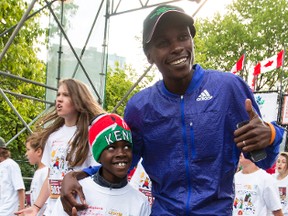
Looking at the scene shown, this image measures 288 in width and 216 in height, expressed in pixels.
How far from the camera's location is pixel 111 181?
2.62 meters

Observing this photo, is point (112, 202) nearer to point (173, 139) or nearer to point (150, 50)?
point (173, 139)

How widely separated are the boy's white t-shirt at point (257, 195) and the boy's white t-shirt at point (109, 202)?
9.52 ft

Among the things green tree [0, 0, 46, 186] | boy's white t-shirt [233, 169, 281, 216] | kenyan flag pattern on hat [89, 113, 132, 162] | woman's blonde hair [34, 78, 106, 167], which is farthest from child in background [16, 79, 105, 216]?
green tree [0, 0, 46, 186]

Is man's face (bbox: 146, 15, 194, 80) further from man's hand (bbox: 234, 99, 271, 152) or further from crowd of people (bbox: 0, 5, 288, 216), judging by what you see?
man's hand (bbox: 234, 99, 271, 152)

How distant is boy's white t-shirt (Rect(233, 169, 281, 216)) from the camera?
518 centimetres

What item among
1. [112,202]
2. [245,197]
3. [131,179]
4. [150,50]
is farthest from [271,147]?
[245,197]

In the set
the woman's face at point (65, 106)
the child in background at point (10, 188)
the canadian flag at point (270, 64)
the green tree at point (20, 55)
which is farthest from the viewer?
the canadian flag at point (270, 64)

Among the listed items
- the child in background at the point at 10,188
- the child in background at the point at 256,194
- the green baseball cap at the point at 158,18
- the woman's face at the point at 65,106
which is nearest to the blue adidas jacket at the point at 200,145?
the green baseball cap at the point at 158,18

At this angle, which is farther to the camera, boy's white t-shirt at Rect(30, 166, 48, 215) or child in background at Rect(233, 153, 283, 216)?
boy's white t-shirt at Rect(30, 166, 48, 215)

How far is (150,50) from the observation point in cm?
220

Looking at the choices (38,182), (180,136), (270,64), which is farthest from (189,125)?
(270,64)

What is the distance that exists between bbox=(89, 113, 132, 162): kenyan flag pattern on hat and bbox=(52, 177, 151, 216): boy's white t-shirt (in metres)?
0.19

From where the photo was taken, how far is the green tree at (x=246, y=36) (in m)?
26.2

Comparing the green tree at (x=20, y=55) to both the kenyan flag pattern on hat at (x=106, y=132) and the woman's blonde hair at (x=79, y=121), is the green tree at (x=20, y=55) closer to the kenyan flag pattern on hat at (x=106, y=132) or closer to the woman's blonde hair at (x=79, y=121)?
the woman's blonde hair at (x=79, y=121)
